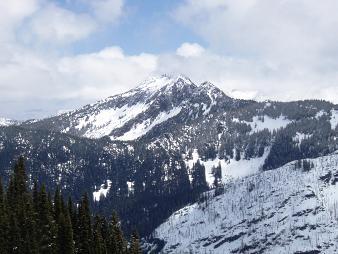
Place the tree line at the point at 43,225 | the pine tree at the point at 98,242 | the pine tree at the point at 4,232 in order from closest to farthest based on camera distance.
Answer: the pine tree at the point at 4,232 < the tree line at the point at 43,225 < the pine tree at the point at 98,242

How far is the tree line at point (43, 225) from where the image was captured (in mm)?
120875

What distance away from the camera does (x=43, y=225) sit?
414 feet

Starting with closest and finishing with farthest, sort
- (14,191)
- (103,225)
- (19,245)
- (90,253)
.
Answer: (19,245), (90,253), (14,191), (103,225)

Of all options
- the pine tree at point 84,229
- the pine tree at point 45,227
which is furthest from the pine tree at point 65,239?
the pine tree at point 84,229

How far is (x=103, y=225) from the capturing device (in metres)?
155

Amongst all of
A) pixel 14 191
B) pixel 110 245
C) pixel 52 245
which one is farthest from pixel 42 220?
pixel 110 245

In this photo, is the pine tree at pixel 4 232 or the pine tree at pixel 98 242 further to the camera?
the pine tree at pixel 98 242

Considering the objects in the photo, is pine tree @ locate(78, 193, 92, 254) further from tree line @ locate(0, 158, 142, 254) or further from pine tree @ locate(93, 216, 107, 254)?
pine tree @ locate(93, 216, 107, 254)

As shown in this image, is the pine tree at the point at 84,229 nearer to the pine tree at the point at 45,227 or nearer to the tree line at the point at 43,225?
the tree line at the point at 43,225

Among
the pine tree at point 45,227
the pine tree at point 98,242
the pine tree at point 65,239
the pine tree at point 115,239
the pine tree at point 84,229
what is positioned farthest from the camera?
the pine tree at point 115,239

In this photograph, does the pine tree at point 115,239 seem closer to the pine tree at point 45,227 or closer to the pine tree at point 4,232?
the pine tree at point 45,227

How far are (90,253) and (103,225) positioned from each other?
23.5m

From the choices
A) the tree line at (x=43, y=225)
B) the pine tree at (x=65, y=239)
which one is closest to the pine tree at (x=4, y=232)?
the tree line at (x=43, y=225)

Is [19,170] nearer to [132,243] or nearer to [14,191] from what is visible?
[14,191]
